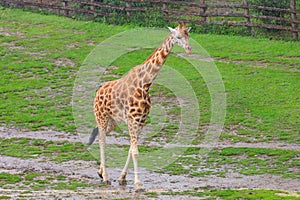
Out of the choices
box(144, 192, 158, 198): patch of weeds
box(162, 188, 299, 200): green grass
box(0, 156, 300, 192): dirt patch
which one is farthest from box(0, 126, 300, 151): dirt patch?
box(144, 192, 158, 198): patch of weeds

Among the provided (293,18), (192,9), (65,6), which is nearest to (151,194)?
(293,18)

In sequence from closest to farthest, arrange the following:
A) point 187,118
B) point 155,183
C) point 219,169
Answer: point 155,183 → point 219,169 → point 187,118

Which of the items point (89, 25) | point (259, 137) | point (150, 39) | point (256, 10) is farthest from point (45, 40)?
point (259, 137)

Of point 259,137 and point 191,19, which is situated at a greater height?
point 191,19

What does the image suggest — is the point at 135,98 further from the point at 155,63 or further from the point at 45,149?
the point at 45,149

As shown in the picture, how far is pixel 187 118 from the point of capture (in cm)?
1850

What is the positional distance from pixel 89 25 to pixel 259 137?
44.8 feet

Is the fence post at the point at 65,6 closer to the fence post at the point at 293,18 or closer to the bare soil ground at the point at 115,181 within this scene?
the fence post at the point at 293,18

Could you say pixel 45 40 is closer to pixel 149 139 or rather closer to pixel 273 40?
pixel 273 40

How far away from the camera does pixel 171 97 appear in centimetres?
2033

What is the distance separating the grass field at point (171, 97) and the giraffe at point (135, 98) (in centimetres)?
105

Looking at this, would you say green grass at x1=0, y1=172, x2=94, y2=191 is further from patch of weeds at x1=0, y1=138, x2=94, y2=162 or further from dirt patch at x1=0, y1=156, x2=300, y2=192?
patch of weeds at x1=0, y1=138, x2=94, y2=162

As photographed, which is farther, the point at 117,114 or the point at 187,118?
the point at 187,118

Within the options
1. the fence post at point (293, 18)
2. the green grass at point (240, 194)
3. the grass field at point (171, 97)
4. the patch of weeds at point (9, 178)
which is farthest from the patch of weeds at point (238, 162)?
the fence post at point (293, 18)
